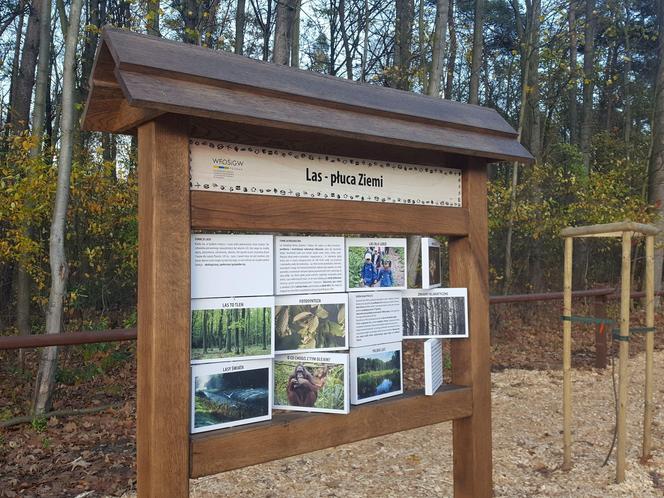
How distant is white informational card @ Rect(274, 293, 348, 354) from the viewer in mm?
2342

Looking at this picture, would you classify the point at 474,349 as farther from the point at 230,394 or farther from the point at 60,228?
the point at 60,228

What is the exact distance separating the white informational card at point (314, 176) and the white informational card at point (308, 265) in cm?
18

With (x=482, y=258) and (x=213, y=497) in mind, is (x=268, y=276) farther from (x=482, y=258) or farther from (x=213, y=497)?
(x=213, y=497)

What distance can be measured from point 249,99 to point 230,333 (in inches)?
32.4

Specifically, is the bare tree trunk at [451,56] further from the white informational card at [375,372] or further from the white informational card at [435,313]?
the white informational card at [375,372]

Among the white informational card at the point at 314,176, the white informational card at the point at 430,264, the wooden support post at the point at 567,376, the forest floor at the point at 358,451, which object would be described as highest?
the white informational card at the point at 314,176

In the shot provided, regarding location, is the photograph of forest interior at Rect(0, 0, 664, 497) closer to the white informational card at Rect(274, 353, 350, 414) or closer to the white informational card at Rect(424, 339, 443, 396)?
the white informational card at Rect(274, 353, 350, 414)

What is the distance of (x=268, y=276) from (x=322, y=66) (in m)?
13.6

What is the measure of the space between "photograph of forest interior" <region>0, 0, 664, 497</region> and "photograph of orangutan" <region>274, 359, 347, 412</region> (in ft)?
1.71

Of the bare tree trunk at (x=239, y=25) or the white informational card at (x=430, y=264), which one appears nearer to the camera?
the white informational card at (x=430, y=264)

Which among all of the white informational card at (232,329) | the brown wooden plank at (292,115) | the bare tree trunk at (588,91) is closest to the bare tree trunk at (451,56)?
the bare tree trunk at (588,91)

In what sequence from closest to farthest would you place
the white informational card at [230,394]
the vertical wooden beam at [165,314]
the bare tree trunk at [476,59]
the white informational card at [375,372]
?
the vertical wooden beam at [165,314], the white informational card at [230,394], the white informational card at [375,372], the bare tree trunk at [476,59]

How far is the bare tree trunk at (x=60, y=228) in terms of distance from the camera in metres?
5.86

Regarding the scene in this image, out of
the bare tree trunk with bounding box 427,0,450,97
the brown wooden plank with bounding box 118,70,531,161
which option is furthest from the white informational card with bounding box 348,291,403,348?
the bare tree trunk with bounding box 427,0,450,97
